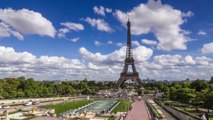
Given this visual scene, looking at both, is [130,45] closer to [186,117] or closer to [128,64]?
[128,64]

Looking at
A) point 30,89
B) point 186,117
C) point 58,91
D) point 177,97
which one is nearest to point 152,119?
point 186,117

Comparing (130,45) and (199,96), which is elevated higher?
(130,45)

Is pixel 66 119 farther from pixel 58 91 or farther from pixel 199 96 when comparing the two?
pixel 58 91

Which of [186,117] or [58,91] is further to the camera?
[58,91]

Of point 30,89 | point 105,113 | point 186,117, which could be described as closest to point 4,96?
point 30,89

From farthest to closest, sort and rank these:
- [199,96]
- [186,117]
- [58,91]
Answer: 1. [58,91]
2. [199,96]
3. [186,117]

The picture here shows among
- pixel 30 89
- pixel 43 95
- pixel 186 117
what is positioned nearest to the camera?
pixel 186 117

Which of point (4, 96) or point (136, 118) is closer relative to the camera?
point (136, 118)

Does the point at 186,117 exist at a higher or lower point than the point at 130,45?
lower

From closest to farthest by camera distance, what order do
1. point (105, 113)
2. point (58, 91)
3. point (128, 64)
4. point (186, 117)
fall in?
1. point (186, 117)
2. point (105, 113)
3. point (58, 91)
4. point (128, 64)
